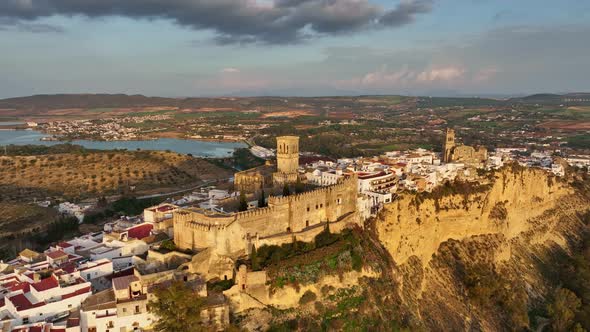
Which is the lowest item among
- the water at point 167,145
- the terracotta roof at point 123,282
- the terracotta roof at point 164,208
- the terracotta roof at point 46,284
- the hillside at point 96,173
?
the water at point 167,145

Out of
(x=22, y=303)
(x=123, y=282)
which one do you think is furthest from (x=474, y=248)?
(x=22, y=303)

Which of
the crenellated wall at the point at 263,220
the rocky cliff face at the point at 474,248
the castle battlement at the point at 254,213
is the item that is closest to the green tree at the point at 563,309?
the rocky cliff face at the point at 474,248

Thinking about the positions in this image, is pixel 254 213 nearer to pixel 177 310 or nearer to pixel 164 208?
pixel 177 310

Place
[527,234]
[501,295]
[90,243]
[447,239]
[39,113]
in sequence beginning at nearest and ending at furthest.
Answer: [90,243] → [501,295] → [447,239] → [527,234] → [39,113]

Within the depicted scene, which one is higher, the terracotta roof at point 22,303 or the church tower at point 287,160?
the church tower at point 287,160

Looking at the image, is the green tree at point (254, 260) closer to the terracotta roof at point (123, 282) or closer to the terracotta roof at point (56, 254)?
the terracotta roof at point (123, 282)

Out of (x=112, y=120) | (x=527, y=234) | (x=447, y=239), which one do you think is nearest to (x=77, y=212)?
(x=447, y=239)

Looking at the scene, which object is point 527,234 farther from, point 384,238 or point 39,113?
point 39,113

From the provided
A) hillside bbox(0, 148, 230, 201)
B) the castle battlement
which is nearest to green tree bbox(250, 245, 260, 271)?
the castle battlement
